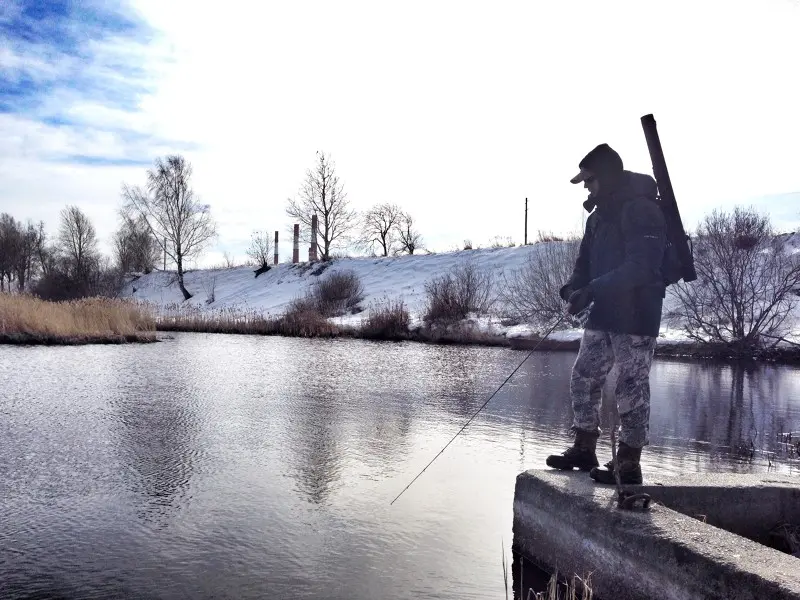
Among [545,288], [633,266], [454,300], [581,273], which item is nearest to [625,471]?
[633,266]

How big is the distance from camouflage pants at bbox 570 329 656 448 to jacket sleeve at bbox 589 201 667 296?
281 mm

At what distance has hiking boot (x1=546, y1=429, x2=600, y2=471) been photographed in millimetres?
3529

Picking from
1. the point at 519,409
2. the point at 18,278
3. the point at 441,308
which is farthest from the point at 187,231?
the point at 519,409

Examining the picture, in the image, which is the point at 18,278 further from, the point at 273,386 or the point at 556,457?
the point at 556,457

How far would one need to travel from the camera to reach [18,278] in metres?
56.0

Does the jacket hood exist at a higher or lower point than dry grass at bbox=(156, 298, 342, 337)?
higher

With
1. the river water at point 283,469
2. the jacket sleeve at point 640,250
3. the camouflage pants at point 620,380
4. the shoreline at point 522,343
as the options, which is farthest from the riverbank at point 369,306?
the jacket sleeve at point 640,250

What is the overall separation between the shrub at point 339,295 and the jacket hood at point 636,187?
21817 millimetres

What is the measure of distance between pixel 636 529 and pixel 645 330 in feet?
3.69

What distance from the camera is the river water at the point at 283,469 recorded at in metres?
2.96

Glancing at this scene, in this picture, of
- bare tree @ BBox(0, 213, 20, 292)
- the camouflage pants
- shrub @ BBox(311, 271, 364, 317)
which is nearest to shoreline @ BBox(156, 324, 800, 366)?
shrub @ BBox(311, 271, 364, 317)

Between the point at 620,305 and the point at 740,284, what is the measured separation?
14.8 metres

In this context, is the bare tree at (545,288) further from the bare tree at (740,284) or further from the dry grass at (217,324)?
the dry grass at (217,324)

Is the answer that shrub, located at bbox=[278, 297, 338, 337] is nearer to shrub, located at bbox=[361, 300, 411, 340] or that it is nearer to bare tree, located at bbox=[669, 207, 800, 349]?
shrub, located at bbox=[361, 300, 411, 340]
